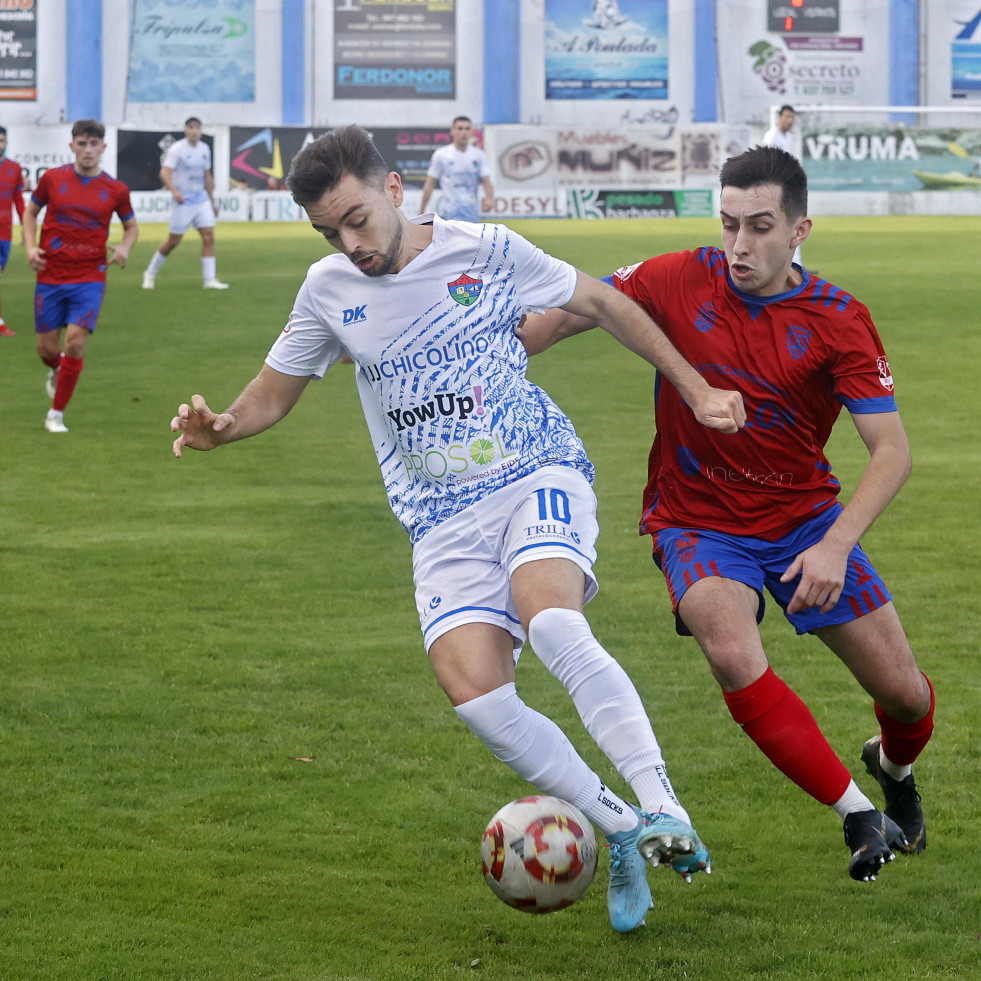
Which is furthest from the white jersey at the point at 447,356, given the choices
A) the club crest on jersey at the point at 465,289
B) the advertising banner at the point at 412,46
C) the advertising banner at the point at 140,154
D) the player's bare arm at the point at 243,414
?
the advertising banner at the point at 412,46

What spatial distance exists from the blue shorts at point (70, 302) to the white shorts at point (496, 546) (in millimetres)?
8691

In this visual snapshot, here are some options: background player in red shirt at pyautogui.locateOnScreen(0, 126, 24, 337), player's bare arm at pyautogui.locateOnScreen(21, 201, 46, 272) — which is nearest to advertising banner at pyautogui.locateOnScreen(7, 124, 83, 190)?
background player in red shirt at pyautogui.locateOnScreen(0, 126, 24, 337)

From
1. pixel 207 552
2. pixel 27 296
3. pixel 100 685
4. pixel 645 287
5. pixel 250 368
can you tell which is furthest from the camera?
pixel 27 296

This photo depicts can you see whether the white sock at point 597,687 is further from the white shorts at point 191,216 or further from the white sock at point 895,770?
the white shorts at point 191,216

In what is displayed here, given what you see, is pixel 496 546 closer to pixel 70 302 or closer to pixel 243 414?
pixel 243 414

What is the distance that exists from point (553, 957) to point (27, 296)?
62.9ft

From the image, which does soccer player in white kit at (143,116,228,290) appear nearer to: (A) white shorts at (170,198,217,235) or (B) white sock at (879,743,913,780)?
(A) white shorts at (170,198,217,235)

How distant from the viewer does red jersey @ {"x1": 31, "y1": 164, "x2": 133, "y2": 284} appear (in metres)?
12.1

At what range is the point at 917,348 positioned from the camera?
15.6 meters

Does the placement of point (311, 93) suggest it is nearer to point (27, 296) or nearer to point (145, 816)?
point (27, 296)

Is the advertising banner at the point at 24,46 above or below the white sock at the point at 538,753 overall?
above

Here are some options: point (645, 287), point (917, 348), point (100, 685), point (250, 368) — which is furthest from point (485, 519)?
point (917, 348)

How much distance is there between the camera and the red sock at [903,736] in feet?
14.5

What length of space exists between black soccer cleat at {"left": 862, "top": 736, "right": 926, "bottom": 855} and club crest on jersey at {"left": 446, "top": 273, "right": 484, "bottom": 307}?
6.41 feet
